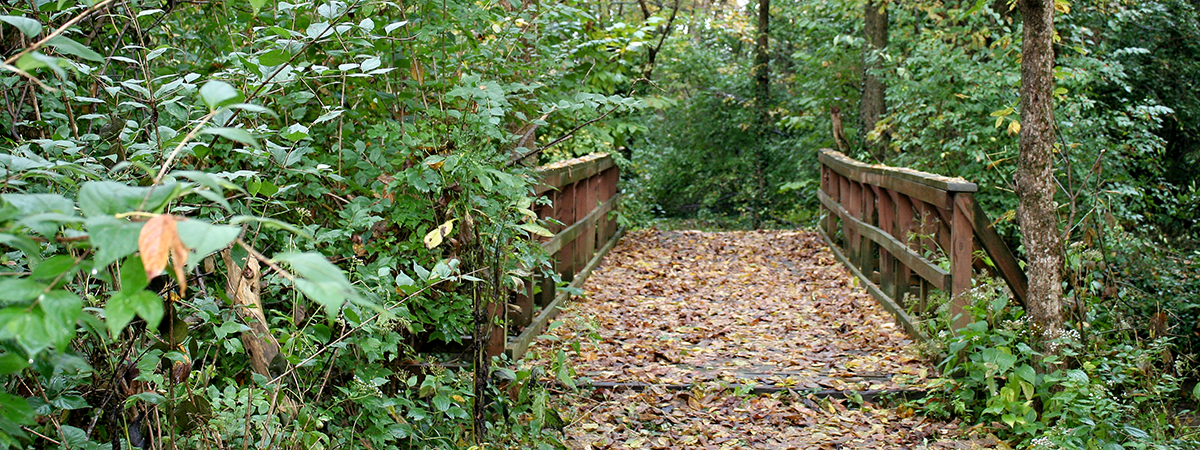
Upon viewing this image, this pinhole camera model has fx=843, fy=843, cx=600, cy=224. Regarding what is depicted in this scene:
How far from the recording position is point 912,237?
5574mm

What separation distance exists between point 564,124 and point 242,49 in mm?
2929

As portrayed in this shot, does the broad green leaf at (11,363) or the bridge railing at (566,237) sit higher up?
the broad green leaf at (11,363)

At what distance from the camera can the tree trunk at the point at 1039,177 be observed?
3.92m

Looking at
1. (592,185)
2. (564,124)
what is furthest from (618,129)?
(564,124)

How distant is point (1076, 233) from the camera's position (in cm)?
614

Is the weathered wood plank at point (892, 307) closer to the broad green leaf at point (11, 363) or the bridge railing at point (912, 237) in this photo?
the bridge railing at point (912, 237)

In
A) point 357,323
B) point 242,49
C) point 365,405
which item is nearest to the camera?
point 357,323

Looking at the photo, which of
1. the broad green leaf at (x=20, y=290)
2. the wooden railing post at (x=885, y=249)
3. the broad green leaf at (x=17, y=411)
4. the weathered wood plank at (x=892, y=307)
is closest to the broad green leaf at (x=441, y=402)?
the broad green leaf at (x=17, y=411)

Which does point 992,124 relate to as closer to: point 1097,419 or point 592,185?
point 592,185

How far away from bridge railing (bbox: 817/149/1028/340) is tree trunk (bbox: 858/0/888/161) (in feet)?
3.82

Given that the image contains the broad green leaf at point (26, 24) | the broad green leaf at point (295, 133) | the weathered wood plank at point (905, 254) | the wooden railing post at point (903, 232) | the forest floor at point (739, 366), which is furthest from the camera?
the wooden railing post at point (903, 232)

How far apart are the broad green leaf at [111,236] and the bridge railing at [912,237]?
4.31 meters

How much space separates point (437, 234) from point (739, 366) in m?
2.59

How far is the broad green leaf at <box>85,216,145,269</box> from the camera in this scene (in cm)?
97
